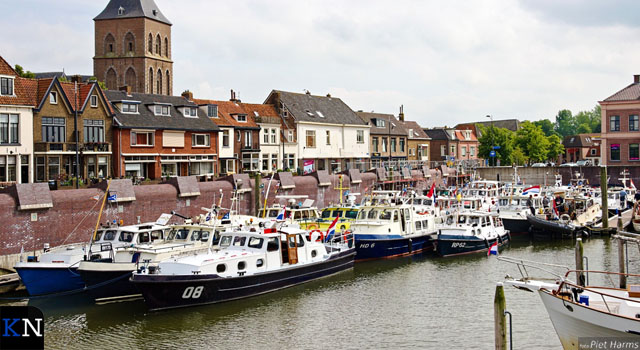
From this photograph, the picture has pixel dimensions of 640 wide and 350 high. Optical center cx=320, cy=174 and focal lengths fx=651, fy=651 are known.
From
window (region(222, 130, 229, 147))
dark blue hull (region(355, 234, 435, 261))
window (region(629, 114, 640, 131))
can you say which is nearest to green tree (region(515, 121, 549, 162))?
window (region(629, 114, 640, 131))

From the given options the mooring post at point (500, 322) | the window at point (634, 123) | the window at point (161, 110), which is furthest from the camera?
the window at point (634, 123)

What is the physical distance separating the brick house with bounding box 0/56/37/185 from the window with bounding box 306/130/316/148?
31.7 metres

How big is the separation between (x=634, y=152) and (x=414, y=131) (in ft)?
95.4

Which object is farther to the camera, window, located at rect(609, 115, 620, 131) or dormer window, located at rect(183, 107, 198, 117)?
window, located at rect(609, 115, 620, 131)

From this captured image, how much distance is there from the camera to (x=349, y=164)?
229 feet

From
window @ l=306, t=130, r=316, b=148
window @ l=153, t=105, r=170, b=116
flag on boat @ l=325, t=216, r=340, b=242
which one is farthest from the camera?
window @ l=306, t=130, r=316, b=148

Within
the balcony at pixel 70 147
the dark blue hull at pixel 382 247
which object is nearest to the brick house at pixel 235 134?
the balcony at pixel 70 147

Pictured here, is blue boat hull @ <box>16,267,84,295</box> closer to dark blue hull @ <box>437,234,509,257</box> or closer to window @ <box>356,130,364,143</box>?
dark blue hull @ <box>437,234,509,257</box>

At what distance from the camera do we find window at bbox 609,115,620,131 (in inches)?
2857

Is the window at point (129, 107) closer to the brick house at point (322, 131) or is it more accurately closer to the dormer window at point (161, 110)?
the dormer window at point (161, 110)

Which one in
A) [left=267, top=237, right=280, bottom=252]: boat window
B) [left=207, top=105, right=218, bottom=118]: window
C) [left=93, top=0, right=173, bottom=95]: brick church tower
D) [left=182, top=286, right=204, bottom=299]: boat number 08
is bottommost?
[left=182, top=286, right=204, bottom=299]: boat number 08

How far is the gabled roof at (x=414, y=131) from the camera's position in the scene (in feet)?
294

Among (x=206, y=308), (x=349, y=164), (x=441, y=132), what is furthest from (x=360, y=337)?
(x=441, y=132)

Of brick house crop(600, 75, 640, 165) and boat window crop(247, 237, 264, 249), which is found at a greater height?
brick house crop(600, 75, 640, 165)
